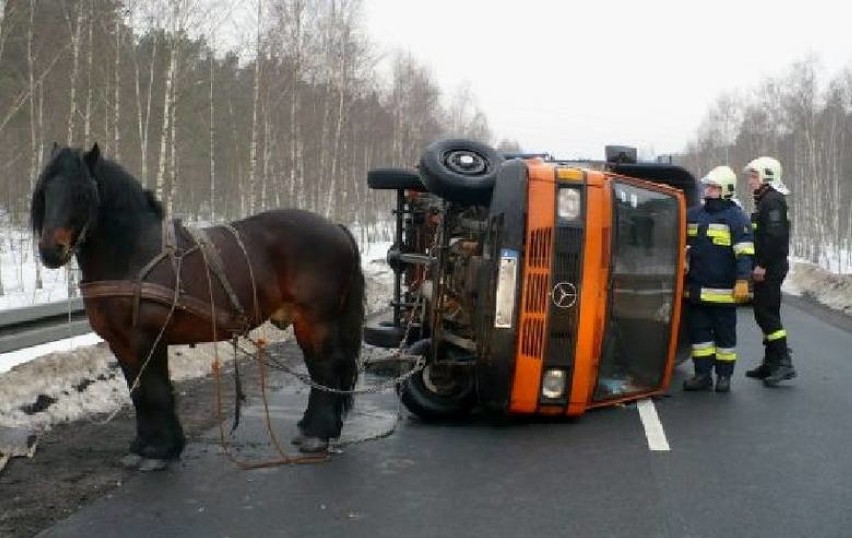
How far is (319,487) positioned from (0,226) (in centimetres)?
2798

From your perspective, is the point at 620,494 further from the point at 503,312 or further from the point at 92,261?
the point at 92,261

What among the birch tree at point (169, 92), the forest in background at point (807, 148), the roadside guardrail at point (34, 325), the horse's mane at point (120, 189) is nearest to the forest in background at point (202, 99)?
the birch tree at point (169, 92)

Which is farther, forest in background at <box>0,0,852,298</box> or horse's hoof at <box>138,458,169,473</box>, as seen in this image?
forest in background at <box>0,0,852,298</box>

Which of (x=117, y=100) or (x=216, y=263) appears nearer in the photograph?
(x=216, y=263)

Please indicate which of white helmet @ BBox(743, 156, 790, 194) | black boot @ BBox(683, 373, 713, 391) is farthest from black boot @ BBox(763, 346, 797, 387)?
white helmet @ BBox(743, 156, 790, 194)

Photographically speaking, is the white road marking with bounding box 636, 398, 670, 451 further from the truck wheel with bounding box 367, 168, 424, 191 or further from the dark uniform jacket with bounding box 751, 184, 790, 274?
the truck wheel with bounding box 367, 168, 424, 191

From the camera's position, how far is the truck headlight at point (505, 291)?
5.77 meters

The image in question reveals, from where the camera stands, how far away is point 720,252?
7.54 m

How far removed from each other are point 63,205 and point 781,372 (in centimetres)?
632

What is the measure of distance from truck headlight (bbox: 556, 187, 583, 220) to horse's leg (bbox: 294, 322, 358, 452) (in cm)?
172

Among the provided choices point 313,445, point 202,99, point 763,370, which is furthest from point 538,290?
point 202,99

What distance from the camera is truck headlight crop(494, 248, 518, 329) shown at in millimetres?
5770

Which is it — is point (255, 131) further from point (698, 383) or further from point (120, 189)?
point (120, 189)

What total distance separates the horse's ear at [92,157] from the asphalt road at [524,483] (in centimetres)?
179
